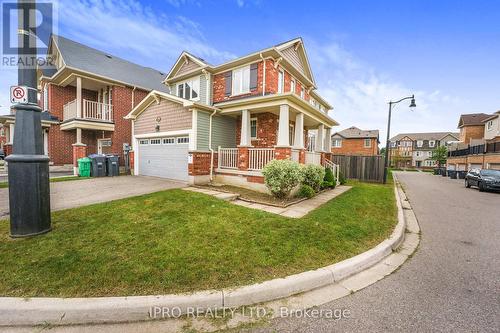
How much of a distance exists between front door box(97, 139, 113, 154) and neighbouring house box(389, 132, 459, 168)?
7017 centimetres

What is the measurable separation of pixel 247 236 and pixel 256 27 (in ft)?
44.2

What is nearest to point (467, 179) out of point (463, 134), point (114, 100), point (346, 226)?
point (346, 226)

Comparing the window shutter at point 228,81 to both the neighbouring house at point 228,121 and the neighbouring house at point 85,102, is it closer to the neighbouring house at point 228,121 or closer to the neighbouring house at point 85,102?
the neighbouring house at point 228,121

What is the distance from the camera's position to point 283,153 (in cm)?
912

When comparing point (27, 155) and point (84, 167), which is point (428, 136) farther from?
point (27, 155)

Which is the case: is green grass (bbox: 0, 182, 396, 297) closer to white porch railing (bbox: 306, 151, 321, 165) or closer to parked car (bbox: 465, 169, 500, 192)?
white porch railing (bbox: 306, 151, 321, 165)

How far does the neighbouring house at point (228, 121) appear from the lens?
33.0 ft

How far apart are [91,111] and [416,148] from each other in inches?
3151

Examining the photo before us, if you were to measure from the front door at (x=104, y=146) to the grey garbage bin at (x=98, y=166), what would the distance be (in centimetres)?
447

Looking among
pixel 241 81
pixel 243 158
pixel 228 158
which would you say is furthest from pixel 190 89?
pixel 243 158

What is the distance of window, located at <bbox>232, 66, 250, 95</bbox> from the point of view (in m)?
12.3

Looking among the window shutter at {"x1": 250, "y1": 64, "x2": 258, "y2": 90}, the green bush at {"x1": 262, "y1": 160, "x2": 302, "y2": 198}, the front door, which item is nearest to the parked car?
the green bush at {"x1": 262, "y1": 160, "x2": 302, "y2": 198}

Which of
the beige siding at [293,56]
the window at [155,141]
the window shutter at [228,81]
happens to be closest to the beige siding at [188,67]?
the window shutter at [228,81]

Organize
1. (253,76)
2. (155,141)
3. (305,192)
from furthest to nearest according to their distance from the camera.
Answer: (155,141), (253,76), (305,192)
